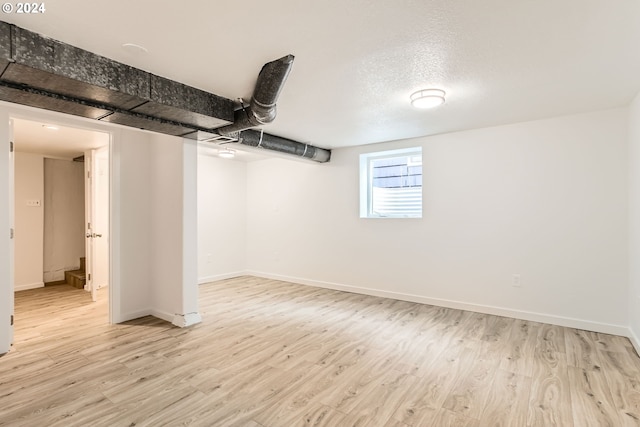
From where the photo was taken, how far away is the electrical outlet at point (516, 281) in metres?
3.81

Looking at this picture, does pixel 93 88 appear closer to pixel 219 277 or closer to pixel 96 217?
pixel 96 217

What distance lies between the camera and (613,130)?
3.31 m

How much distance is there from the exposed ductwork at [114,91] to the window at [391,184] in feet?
8.50

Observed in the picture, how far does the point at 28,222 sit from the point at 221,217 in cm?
315

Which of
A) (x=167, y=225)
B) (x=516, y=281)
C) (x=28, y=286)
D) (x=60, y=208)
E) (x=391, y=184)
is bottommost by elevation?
(x=28, y=286)

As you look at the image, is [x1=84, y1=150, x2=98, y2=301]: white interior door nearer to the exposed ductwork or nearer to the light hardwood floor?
the light hardwood floor

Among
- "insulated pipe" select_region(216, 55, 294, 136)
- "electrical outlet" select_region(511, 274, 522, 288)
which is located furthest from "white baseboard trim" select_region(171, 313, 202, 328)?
"electrical outlet" select_region(511, 274, 522, 288)

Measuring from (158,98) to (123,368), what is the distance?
2.18 m

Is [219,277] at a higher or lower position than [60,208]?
lower

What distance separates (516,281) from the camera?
12.6 ft

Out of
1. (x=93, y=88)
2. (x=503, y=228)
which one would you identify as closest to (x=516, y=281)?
(x=503, y=228)

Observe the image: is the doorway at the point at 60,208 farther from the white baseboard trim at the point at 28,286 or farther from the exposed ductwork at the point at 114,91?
the exposed ductwork at the point at 114,91

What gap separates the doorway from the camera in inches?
186

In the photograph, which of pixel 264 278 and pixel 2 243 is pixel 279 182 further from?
pixel 2 243
